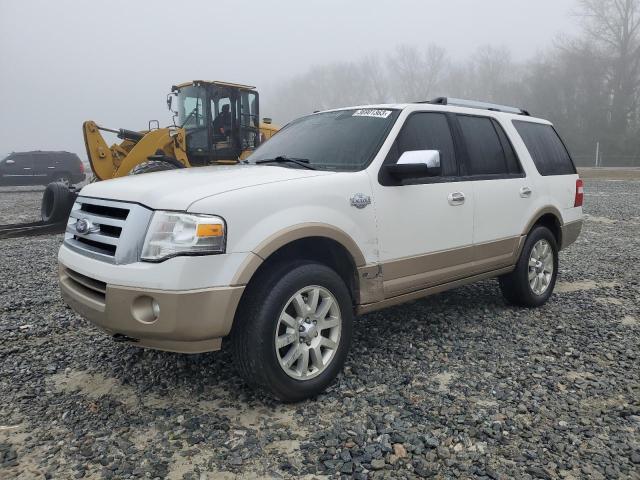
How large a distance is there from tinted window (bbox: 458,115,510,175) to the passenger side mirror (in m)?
0.97

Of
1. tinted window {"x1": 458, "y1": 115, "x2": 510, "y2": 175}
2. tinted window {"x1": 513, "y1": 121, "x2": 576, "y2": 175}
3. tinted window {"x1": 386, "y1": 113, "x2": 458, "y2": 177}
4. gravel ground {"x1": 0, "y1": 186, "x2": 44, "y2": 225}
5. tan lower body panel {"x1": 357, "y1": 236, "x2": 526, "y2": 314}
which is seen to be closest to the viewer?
tan lower body panel {"x1": 357, "y1": 236, "x2": 526, "y2": 314}

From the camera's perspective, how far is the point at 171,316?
264 centimetres

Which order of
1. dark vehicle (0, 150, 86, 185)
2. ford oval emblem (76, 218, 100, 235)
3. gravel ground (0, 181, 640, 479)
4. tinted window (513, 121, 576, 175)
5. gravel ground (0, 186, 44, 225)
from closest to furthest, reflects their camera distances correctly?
1. gravel ground (0, 181, 640, 479)
2. ford oval emblem (76, 218, 100, 235)
3. tinted window (513, 121, 576, 175)
4. gravel ground (0, 186, 44, 225)
5. dark vehicle (0, 150, 86, 185)

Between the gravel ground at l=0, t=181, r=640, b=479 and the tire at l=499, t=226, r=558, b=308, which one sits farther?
the tire at l=499, t=226, r=558, b=308

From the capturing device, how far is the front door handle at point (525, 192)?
184 inches

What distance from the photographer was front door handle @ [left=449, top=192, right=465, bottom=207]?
13.0ft

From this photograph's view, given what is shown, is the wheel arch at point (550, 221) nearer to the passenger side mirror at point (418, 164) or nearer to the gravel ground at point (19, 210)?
the passenger side mirror at point (418, 164)

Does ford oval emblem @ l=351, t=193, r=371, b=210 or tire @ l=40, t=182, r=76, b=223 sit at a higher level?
ford oval emblem @ l=351, t=193, r=371, b=210

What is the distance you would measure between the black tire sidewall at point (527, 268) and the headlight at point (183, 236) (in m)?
3.18

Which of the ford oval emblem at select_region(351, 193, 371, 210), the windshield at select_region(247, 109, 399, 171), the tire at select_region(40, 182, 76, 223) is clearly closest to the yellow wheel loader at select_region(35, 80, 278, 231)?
the tire at select_region(40, 182, 76, 223)

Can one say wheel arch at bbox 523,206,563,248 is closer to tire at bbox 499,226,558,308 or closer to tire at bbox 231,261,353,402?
tire at bbox 499,226,558,308

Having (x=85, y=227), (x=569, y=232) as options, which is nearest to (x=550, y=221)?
(x=569, y=232)

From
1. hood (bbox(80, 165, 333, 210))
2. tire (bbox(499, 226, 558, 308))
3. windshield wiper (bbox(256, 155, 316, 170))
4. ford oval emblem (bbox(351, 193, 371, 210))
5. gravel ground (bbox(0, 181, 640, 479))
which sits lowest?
gravel ground (bbox(0, 181, 640, 479))

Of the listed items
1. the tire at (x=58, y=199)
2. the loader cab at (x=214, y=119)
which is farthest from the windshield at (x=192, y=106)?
the tire at (x=58, y=199)
